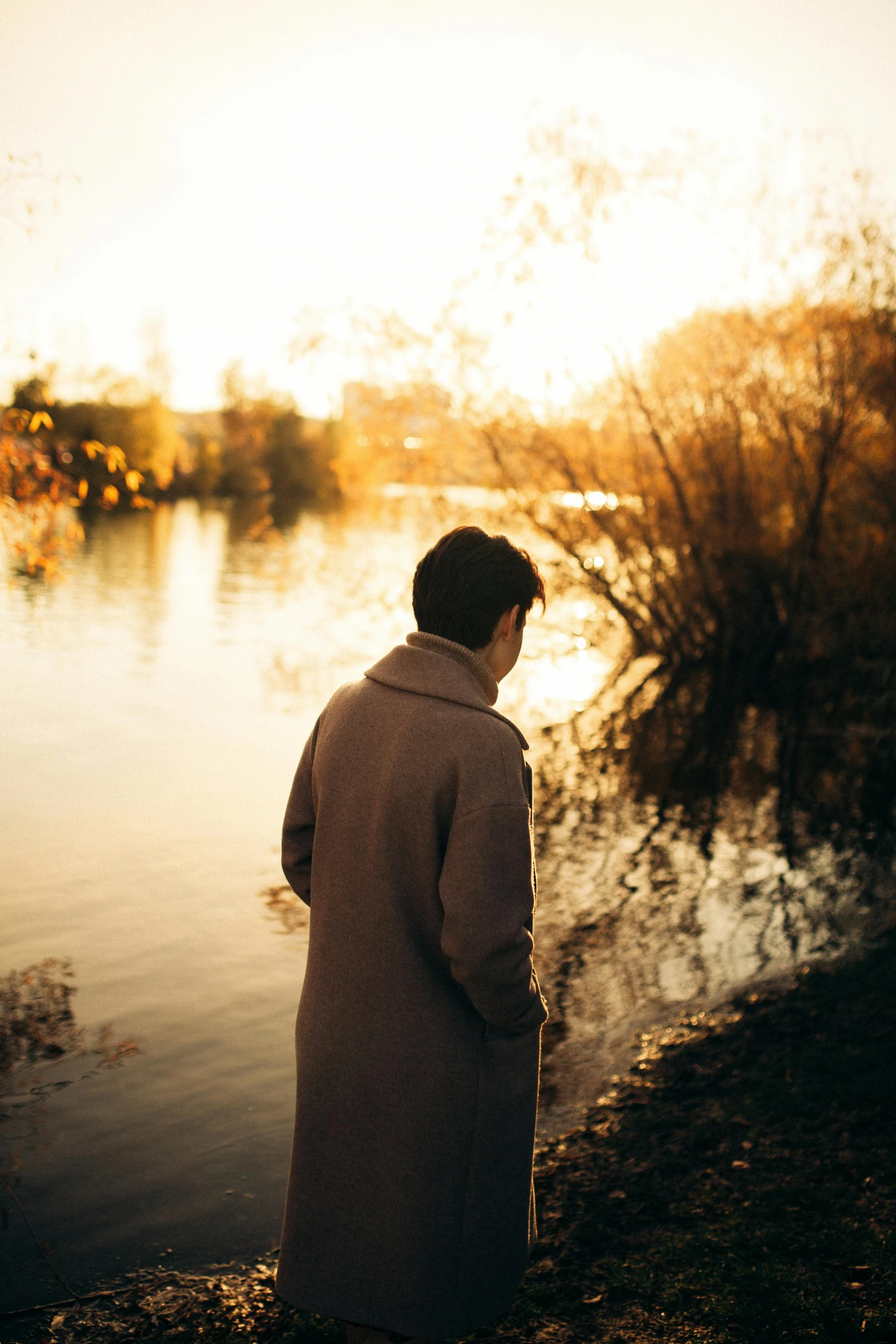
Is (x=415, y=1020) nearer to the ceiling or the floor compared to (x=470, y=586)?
nearer to the floor

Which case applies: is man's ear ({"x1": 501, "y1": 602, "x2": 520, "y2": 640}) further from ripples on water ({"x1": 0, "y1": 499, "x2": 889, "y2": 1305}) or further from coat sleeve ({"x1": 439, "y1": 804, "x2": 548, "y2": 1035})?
ripples on water ({"x1": 0, "y1": 499, "x2": 889, "y2": 1305})

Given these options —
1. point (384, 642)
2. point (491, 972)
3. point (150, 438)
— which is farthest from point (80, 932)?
point (150, 438)

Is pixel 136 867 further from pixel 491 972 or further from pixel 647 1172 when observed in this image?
pixel 491 972

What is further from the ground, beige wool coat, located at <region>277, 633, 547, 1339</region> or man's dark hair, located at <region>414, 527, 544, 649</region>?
man's dark hair, located at <region>414, 527, 544, 649</region>

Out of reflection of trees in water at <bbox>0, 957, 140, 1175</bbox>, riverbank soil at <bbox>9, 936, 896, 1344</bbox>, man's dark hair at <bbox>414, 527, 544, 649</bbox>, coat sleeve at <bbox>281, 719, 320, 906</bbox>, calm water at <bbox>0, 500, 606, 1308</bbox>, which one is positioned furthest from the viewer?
reflection of trees in water at <bbox>0, 957, 140, 1175</bbox>

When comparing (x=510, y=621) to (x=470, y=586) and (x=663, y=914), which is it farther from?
(x=663, y=914)

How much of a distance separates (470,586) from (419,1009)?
82cm

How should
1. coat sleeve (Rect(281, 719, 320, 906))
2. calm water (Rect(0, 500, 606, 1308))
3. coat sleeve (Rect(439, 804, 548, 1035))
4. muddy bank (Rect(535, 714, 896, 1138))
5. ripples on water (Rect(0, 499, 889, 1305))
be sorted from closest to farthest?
coat sleeve (Rect(439, 804, 548, 1035)) → coat sleeve (Rect(281, 719, 320, 906)) → calm water (Rect(0, 500, 606, 1308)) → ripples on water (Rect(0, 499, 889, 1305)) → muddy bank (Rect(535, 714, 896, 1138))

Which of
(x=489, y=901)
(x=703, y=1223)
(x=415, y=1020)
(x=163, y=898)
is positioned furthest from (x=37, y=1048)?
(x=489, y=901)

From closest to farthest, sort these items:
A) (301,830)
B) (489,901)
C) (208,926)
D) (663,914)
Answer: (489,901) < (301,830) < (208,926) < (663,914)

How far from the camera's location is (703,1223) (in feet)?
11.6

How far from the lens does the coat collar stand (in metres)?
1.96

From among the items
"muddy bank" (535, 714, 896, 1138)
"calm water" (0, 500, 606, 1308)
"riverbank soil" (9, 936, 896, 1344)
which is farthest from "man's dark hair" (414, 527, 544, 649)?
"muddy bank" (535, 714, 896, 1138)

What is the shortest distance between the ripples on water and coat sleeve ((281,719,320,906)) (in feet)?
6.51
